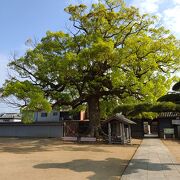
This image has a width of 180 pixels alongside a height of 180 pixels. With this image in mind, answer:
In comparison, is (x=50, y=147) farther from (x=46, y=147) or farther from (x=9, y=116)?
(x=9, y=116)

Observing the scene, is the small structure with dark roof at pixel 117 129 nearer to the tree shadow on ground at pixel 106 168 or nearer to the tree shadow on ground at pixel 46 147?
the tree shadow on ground at pixel 46 147

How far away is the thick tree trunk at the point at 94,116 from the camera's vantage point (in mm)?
26641

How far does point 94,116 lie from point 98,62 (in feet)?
21.1

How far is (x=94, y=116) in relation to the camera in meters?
27.1

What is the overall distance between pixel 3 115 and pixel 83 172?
46.3m

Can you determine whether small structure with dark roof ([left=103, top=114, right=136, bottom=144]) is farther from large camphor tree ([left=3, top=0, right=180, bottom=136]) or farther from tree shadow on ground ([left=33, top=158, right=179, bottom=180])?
tree shadow on ground ([left=33, top=158, right=179, bottom=180])

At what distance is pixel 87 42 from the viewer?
24.0 metres

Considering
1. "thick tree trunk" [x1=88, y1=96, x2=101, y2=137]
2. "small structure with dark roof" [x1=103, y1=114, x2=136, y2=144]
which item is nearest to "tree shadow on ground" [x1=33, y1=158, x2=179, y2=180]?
"small structure with dark roof" [x1=103, y1=114, x2=136, y2=144]

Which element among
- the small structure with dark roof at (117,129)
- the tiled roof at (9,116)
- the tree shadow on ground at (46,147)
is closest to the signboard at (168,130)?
the small structure with dark roof at (117,129)

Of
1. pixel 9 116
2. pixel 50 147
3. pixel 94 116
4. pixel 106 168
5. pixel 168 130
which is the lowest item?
pixel 106 168

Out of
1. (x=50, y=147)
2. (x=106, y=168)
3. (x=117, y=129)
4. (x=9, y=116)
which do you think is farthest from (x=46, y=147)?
(x=9, y=116)

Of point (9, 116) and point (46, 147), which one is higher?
point (9, 116)

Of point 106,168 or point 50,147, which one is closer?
point 106,168

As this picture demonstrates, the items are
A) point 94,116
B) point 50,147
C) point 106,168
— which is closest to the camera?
point 106,168
